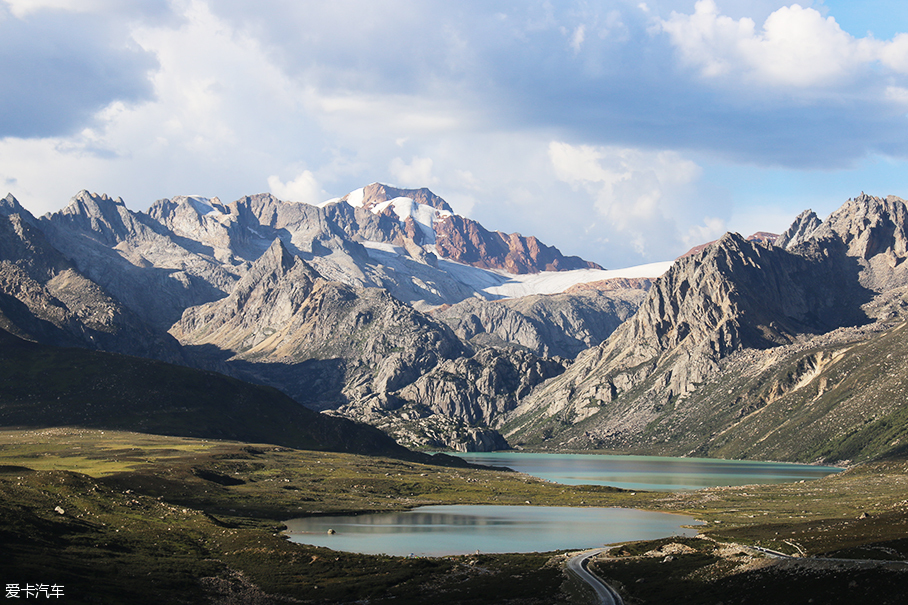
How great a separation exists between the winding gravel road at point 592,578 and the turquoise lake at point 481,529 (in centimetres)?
1788

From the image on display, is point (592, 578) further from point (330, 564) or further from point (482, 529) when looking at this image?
point (482, 529)

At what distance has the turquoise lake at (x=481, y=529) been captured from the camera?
120 m

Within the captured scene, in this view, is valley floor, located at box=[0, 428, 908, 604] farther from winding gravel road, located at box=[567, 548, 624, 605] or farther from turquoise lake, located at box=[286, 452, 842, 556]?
turquoise lake, located at box=[286, 452, 842, 556]

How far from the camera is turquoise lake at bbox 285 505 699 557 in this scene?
12012 centimetres

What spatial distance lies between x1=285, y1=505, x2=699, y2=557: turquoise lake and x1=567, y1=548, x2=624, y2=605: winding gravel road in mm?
17881

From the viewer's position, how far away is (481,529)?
145 metres

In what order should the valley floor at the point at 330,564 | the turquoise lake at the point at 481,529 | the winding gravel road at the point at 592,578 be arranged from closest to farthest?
the valley floor at the point at 330,564 < the winding gravel road at the point at 592,578 < the turquoise lake at the point at 481,529

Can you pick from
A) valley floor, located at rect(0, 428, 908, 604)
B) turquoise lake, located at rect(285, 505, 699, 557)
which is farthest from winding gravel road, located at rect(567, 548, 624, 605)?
turquoise lake, located at rect(285, 505, 699, 557)

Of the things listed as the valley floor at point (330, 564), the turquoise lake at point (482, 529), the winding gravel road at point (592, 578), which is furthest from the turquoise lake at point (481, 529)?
the winding gravel road at point (592, 578)

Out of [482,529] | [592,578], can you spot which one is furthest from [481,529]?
[592,578]

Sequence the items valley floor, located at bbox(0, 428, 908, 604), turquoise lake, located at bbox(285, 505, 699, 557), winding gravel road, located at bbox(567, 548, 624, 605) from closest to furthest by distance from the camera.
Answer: valley floor, located at bbox(0, 428, 908, 604), winding gravel road, located at bbox(567, 548, 624, 605), turquoise lake, located at bbox(285, 505, 699, 557)

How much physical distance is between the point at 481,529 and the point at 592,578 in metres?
64.6

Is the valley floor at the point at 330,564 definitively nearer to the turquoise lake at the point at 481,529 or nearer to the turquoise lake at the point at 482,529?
the turquoise lake at the point at 481,529

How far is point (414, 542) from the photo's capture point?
4909 inches
